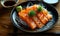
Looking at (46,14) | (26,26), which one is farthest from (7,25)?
(46,14)

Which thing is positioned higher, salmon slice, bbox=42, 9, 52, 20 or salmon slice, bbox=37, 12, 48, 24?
salmon slice, bbox=42, 9, 52, 20

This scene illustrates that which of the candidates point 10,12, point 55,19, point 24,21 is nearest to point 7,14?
point 10,12

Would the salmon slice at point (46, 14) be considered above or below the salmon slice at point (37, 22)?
above

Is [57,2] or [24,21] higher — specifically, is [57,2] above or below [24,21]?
above

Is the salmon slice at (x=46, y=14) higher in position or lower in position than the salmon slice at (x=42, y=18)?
higher

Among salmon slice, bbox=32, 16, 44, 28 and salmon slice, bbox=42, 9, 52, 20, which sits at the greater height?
salmon slice, bbox=42, 9, 52, 20

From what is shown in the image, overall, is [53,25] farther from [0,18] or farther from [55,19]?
[0,18]

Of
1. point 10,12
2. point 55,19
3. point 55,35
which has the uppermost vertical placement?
point 10,12

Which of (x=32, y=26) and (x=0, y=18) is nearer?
(x=32, y=26)
